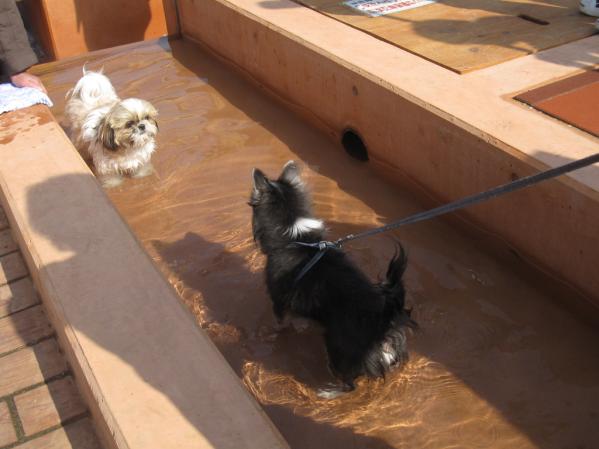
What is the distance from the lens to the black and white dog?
8.73 feet

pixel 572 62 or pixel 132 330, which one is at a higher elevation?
pixel 572 62

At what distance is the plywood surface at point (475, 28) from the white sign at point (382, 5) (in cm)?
8

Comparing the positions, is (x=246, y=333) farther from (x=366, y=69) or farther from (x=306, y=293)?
(x=366, y=69)

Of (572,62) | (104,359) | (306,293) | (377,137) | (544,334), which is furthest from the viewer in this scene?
(377,137)

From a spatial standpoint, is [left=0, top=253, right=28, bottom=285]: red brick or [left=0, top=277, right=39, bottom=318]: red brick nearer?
[left=0, top=277, right=39, bottom=318]: red brick

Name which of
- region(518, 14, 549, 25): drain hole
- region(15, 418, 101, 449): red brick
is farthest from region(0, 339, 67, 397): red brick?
region(518, 14, 549, 25): drain hole

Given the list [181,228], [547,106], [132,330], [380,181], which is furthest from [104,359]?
[547,106]

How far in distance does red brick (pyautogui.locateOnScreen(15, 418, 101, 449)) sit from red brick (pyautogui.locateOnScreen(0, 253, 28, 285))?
1.18 metres

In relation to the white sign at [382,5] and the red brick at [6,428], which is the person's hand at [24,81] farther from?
the red brick at [6,428]

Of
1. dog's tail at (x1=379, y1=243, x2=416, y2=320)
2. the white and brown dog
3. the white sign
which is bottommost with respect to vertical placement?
the white and brown dog

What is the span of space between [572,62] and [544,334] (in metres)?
1.92

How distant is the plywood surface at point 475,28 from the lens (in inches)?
173

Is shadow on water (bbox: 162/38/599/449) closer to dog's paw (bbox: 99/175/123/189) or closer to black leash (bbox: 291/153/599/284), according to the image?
black leash (bbox: 291/153/599/284)

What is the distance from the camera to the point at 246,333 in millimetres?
3434
